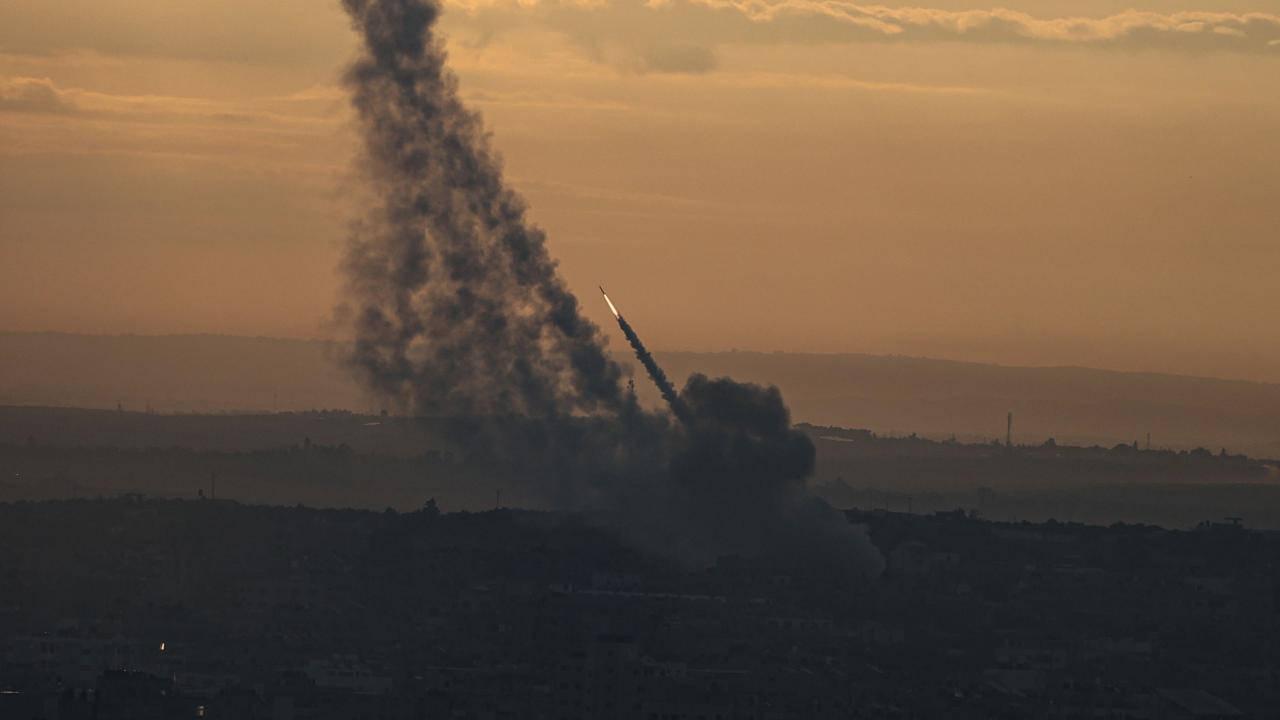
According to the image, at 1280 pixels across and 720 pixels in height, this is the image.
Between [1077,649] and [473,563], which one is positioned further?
[473,563]

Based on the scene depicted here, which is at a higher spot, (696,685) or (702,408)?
(702,408)

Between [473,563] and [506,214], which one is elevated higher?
[506,214]

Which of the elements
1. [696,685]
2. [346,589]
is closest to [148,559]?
[346,589]

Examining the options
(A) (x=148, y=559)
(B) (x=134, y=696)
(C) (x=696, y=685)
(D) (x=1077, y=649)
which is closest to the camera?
(B) (x=134, y=696)

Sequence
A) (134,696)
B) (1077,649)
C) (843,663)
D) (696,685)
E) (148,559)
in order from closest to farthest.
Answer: (134,696) < (696,685) < (843,663) < (1077,649) < (148,559)

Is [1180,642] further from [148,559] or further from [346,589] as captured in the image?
[148,559]

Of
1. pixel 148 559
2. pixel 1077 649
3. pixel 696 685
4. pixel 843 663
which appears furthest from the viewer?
pixel 148 559

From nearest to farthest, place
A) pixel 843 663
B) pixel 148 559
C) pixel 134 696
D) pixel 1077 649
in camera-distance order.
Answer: pixel 134 696 → pixel 843 663 → pixel 1077 649 → pixel 148 559

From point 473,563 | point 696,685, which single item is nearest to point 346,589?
point 473,563

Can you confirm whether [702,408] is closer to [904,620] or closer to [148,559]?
[904,620]
